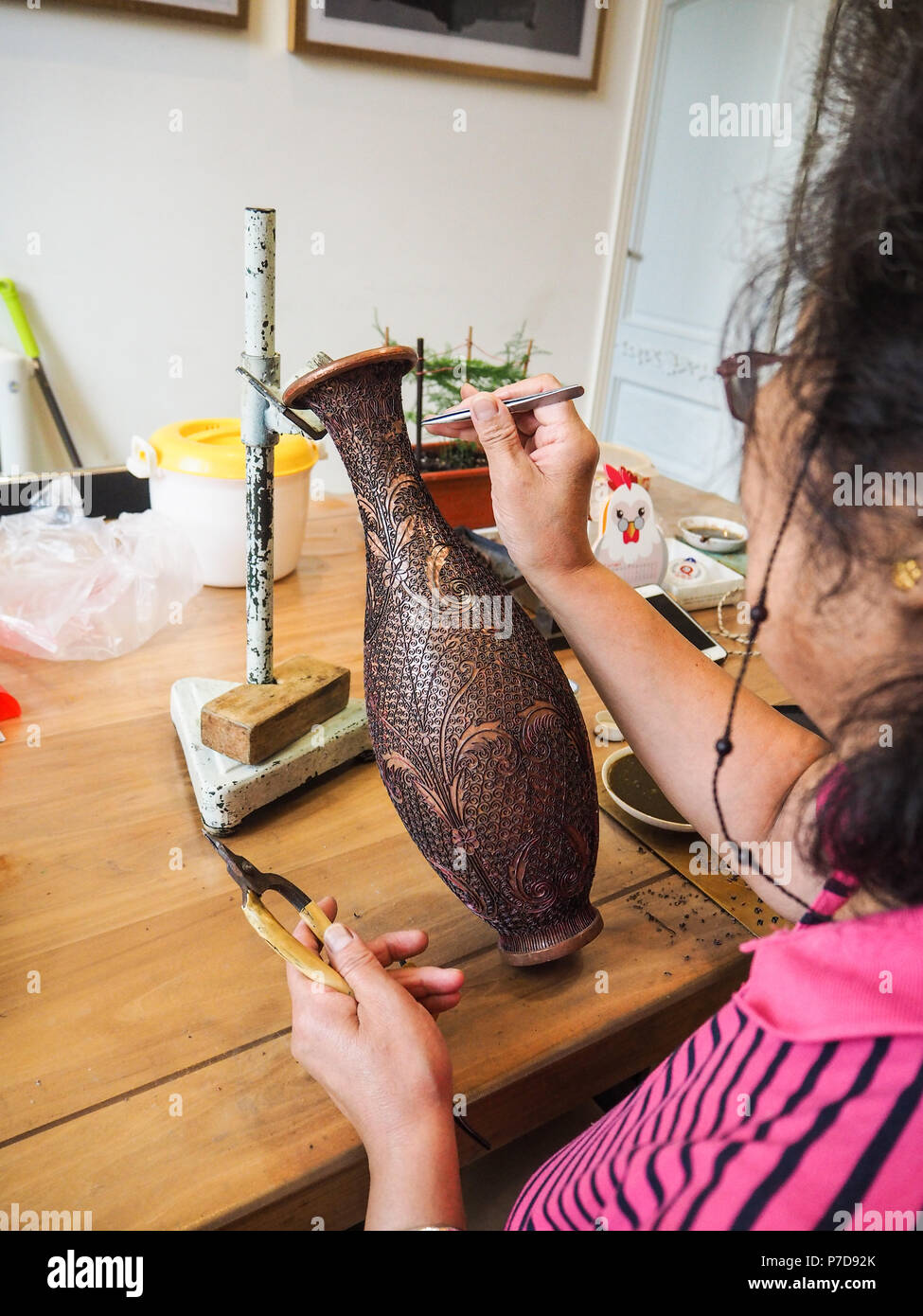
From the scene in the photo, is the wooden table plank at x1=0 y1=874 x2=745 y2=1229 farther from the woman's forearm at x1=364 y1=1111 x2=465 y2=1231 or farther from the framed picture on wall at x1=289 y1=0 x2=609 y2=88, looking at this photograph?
the framed picture on wall at x1=289 y1=0 x2=609 y2=88

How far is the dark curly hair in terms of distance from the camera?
40 cm

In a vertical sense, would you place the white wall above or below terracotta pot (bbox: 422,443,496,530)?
above

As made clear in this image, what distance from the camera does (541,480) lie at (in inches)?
30.6

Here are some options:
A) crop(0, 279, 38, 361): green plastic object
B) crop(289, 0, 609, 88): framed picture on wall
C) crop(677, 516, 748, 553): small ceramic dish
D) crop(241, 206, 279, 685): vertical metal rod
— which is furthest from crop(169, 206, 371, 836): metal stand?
crop(289, 0, 609, 88): framed picture on wall

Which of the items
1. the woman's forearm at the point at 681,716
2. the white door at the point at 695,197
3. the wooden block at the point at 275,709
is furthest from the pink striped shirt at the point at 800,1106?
the white door at the point at 695,197

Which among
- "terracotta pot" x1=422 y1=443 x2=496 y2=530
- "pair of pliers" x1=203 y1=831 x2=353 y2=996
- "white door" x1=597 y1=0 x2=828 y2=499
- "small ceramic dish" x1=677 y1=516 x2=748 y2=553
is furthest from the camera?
"white door" x1=597 y1=0 x2=828 y2=499

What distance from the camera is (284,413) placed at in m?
0.80

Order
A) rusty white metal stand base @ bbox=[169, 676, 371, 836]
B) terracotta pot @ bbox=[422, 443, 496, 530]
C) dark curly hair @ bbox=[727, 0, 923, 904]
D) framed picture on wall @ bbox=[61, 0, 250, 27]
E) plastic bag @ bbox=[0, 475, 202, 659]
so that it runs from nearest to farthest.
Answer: dark curly hair @ bbox=[727, 0, 923, 904] < rusty white metal stand base @ bbox=[169, 676, 371, 836] < plastic bag @ bbox=[0, 475, 202, 659] < terracotta pot @ bbox=[422, 443, 496, 530] < framed picture on wall @ bbox=[61, 0, 250, 27]

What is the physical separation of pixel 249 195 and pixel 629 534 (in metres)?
1.42

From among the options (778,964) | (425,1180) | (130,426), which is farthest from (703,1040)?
(130,426)

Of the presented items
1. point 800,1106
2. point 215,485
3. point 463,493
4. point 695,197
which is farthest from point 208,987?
point 695,197

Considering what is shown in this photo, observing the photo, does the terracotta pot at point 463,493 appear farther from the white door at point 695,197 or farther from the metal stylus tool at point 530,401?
the white door at point 695,197

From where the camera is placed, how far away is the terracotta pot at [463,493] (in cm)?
140

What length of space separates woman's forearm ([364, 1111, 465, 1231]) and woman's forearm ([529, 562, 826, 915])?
34 centimetres
